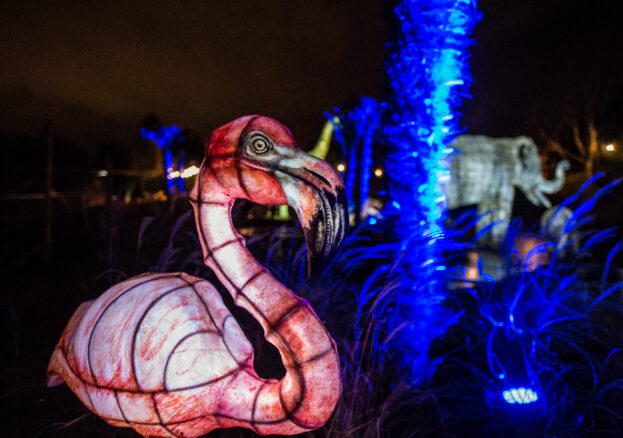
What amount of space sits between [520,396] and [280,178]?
6.35ft

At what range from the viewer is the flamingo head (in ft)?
4.16

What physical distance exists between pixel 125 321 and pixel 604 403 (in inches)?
111

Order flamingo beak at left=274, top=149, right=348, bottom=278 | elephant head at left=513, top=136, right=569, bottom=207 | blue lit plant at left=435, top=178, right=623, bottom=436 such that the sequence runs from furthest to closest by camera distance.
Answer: elephant head at left=513, top=136, right=569, bottom=207 < blue lit plant at left=435, top=178, right=623, bottom=436 < flamingo beak at left=274, top=149, right=348, bottom=278

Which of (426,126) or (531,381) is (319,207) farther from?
(531,381)

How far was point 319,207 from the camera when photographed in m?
1.27

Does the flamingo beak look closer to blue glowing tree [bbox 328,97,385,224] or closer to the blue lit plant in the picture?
the blue lit plant

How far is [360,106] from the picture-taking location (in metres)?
12.3

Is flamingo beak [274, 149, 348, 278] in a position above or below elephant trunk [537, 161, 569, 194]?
below

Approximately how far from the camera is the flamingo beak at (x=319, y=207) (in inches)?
49.6

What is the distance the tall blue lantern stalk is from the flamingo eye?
56.1 inches

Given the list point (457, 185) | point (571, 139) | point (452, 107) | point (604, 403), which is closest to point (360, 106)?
point (571, 139)

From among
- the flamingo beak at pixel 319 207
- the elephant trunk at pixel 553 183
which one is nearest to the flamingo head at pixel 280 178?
the flamingo beak at pixel 319 207

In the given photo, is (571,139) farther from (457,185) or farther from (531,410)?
(531,410)

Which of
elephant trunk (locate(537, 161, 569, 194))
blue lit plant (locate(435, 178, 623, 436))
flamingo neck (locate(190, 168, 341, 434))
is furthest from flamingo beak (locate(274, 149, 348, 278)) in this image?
elephant trunk (locate(537, 161, 569, 194))
